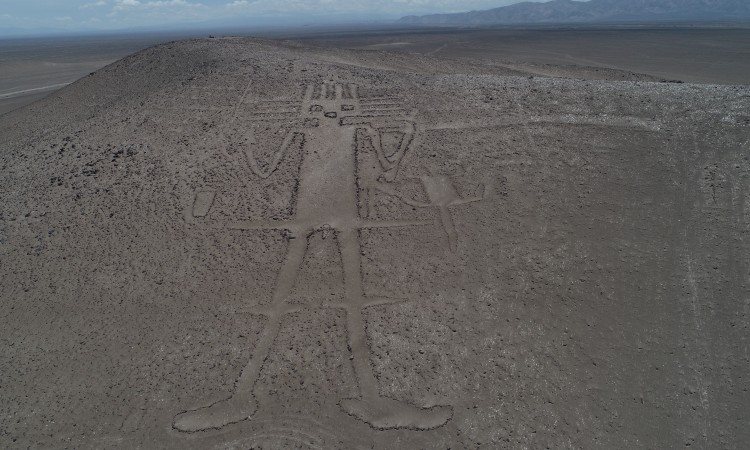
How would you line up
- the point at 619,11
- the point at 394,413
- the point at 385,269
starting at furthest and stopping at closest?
the point at 619,11 < the point at 385,269 < the point at 394,413

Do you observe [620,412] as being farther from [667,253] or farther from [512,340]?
[667,253]

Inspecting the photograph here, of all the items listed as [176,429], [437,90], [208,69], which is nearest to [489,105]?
[437,90]

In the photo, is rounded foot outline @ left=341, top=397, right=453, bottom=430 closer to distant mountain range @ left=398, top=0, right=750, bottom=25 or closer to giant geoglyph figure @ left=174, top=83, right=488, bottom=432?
giant geoglyph figure @ left=174, top=83, right=488, bottom=432

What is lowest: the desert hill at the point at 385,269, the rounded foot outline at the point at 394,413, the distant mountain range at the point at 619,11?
the rounded foot outline at the point at 394,413

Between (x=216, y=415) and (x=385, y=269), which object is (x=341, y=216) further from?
(x=216, y=415)

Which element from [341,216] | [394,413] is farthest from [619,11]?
[394,413]

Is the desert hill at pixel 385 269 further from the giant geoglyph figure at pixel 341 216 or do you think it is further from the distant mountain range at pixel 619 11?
the distant mountain range at pixel 619 11

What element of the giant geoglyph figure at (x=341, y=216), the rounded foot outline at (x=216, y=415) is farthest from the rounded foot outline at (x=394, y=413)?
the rounded foot outline at (x=216, y=415)
